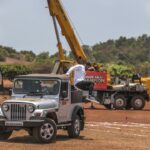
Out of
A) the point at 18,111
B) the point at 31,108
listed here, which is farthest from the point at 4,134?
the point at 31,108

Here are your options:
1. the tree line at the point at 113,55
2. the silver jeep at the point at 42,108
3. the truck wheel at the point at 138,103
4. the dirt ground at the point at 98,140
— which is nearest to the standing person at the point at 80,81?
the silver jeep at the point at 42,108

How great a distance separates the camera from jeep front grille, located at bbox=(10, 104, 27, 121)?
1831 cm

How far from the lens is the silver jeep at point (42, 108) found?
1820cm

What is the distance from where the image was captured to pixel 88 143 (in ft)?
60.7

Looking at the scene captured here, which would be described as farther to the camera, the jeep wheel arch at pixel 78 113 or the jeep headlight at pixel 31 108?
the jeep wheel arch at pixel 78 113

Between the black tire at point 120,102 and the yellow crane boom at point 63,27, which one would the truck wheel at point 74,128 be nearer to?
the black tire at point 120,102

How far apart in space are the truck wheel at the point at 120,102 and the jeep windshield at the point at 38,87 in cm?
2028

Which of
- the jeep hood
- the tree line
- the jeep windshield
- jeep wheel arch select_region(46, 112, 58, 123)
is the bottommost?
jeep wheel arch select_region(46, 112, 58, 123)

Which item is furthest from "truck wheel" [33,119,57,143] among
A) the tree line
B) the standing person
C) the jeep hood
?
the tree line

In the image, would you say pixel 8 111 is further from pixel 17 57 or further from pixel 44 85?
pixel 17 57

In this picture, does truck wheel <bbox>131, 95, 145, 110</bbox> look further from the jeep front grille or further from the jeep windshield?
the jeep front grille

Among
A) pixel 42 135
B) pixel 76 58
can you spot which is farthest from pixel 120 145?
pixel 76 58

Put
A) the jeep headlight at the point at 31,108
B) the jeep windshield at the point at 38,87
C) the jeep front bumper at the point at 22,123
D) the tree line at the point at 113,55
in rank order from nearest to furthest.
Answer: the jeep front bumper at the point at 22,123, the jeep headlight at the point at 31,108, the jeep windshield at the point at 38,87, the tree line at the point at 113,55

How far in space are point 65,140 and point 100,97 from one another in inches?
809
